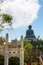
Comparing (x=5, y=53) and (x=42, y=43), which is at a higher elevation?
(x=42, y=43)

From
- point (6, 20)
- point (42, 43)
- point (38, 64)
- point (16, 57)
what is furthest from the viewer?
point (42, 43)

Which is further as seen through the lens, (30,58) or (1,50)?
(30,58)

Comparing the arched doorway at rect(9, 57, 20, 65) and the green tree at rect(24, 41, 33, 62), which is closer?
the arched doorway at rect(9, 57, 20, 65)

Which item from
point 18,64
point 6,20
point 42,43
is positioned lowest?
point 18,64

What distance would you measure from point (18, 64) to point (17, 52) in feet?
5.34

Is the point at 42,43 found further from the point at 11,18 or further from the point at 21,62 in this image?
the point at 11,18

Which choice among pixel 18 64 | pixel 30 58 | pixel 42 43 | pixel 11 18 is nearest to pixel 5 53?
pixel 18 64

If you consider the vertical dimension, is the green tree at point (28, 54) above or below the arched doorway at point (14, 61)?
above

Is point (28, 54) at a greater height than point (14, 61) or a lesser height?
greater

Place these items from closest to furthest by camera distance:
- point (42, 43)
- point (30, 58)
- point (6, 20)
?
point (6, 20), point (30, 58), point (42, 43)

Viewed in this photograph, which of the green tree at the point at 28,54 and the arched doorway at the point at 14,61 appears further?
the green tree at the point at 28,54

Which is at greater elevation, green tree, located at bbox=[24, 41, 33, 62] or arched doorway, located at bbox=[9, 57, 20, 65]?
green tree, located at bbox=[24, 41, 33, 62]

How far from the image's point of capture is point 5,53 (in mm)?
26031

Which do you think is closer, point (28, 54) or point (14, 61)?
point (14, 61)
